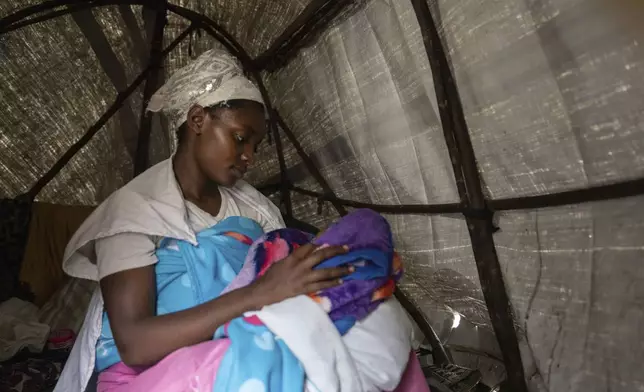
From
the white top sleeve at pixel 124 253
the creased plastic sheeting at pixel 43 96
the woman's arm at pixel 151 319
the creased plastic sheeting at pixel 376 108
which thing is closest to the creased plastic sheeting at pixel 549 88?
the creased plastic sheeting at pixel 376 108

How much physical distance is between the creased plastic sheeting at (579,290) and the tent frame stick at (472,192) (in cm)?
3

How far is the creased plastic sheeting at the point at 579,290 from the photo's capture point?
36.5 inches

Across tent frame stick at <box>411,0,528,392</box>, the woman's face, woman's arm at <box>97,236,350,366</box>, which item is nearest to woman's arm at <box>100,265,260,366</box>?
woman's arm at <box>97,236,350,366</box>

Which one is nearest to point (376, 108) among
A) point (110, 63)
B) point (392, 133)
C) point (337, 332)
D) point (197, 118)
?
point (392, 133)

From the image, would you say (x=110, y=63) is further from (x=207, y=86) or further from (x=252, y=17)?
(x=207, y=86)

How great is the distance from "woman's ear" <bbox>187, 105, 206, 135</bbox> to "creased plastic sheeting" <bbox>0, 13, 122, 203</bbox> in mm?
711

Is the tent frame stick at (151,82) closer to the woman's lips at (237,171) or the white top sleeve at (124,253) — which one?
the woman's lips at (237,171)

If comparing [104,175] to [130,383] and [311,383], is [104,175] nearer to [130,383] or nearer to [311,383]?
[130,383]

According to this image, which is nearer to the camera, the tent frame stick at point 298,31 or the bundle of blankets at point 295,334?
the bundle of blankets at point 295,334

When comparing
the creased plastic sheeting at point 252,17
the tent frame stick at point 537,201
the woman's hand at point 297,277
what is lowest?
the tent frame stick at point 537,201

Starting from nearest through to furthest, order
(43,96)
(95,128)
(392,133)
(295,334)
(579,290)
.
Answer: (295,334) → (579,290) → (392,133) → (43,96) → (95,128)

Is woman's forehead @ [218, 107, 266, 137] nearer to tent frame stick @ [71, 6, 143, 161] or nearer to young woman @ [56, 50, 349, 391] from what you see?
young woman @ [56, 50, 349, 391]

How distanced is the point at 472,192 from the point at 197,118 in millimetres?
621

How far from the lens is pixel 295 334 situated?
30.7 inches
